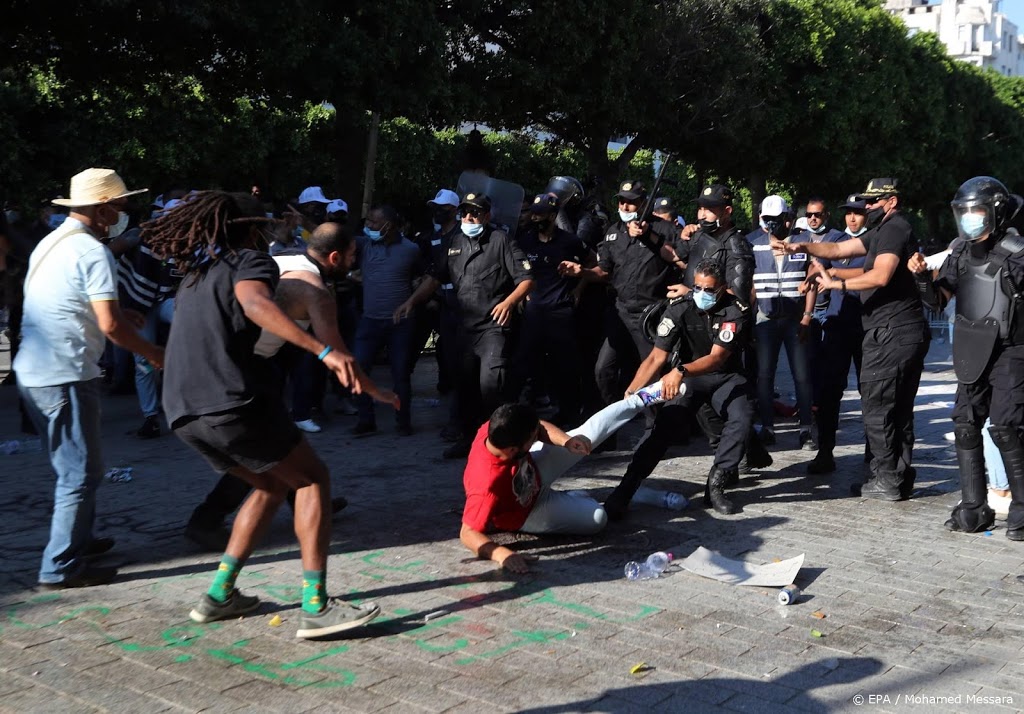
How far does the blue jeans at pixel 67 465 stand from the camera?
517cm

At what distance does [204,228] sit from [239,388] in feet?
2.31

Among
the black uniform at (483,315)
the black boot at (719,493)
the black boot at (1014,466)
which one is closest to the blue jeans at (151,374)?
the black uniform at (483,315)

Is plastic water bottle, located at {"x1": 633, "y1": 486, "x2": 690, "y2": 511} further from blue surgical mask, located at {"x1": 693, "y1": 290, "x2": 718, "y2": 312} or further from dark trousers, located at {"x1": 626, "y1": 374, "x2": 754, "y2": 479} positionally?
blue surgical mask, located at {"x1": 693, "y1": 290, "x2": 718, "y2": 312}

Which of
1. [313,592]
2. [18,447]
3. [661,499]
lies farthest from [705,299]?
[18,447]

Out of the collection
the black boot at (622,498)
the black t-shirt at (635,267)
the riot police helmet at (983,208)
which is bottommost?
the black boot at (622,498)

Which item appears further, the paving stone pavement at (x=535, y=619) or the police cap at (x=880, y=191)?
the police cap at (x=880, y=191)

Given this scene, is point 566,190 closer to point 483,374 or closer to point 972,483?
point 483,374

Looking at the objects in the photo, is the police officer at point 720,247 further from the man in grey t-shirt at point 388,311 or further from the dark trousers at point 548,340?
the man in grey t-shirt at point 388,311

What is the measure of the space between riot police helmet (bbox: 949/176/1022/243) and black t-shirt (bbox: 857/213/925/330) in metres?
0.62

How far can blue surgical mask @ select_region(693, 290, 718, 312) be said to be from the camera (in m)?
7.03

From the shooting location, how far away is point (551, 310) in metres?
8.74

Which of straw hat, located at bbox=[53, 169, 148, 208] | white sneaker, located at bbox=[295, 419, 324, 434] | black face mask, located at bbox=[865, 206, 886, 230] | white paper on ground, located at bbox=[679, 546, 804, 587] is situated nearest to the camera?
straw hat, located at bbox=[53, 169, 148, 208]

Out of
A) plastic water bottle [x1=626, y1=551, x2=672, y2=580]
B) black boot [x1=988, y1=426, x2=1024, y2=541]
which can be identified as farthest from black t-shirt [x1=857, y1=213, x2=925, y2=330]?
plastic water bottle [x1=626, y1=551, x2=672, y2=580]

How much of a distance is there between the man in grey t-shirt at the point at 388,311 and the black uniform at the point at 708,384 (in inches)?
111
